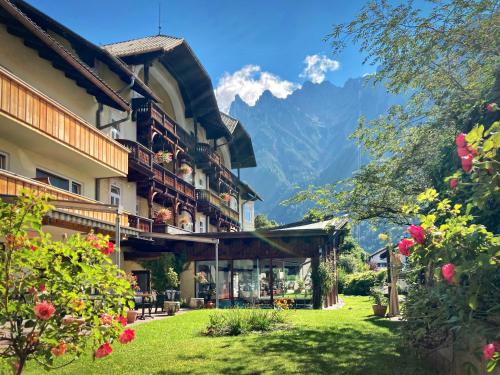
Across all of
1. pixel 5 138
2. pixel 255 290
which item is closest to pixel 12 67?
pixel 5 138

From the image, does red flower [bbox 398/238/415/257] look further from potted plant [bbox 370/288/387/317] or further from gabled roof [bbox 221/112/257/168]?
gabled roof [bbox 221/112/257/168]

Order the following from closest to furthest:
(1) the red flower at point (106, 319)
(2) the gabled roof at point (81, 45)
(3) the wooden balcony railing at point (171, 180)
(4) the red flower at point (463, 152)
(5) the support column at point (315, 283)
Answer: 1. (4) the red flower at point (463, 152)
2. (1) the red flower at point (106, 319)
3. (2) the gabled roof at point (81, 45)
4. (5) the support column at point (315, 283)
5. (3) the wooden balcony railing at point (171, 180)

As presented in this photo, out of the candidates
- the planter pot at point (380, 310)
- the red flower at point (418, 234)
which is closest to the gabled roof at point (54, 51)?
the red flower at point (418, 234)

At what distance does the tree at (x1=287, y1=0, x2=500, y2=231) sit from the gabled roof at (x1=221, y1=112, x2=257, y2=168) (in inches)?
871

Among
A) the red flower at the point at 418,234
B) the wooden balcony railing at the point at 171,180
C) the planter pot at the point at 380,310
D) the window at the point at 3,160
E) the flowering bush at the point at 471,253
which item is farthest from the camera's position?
the wooden balcony railing at the point at 171,180

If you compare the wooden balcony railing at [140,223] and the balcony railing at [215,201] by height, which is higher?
the balcony railing at [215,201]

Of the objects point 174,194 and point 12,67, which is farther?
point 174,194

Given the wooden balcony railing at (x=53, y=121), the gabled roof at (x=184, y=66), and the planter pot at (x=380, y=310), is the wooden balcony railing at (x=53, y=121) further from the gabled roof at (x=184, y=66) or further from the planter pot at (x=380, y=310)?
the planter pot at (x=380, y=310)

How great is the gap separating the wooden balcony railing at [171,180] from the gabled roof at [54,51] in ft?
16.0

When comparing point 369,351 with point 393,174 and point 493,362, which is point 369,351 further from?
point 493,362

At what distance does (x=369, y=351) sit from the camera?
28.6ft

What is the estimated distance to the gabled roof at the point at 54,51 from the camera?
1179 cm

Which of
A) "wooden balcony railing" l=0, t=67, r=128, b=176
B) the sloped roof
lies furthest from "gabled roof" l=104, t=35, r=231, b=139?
"wooden balcony railing" l=0, t=67, r=128, b=176

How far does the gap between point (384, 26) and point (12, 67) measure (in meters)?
10.1
